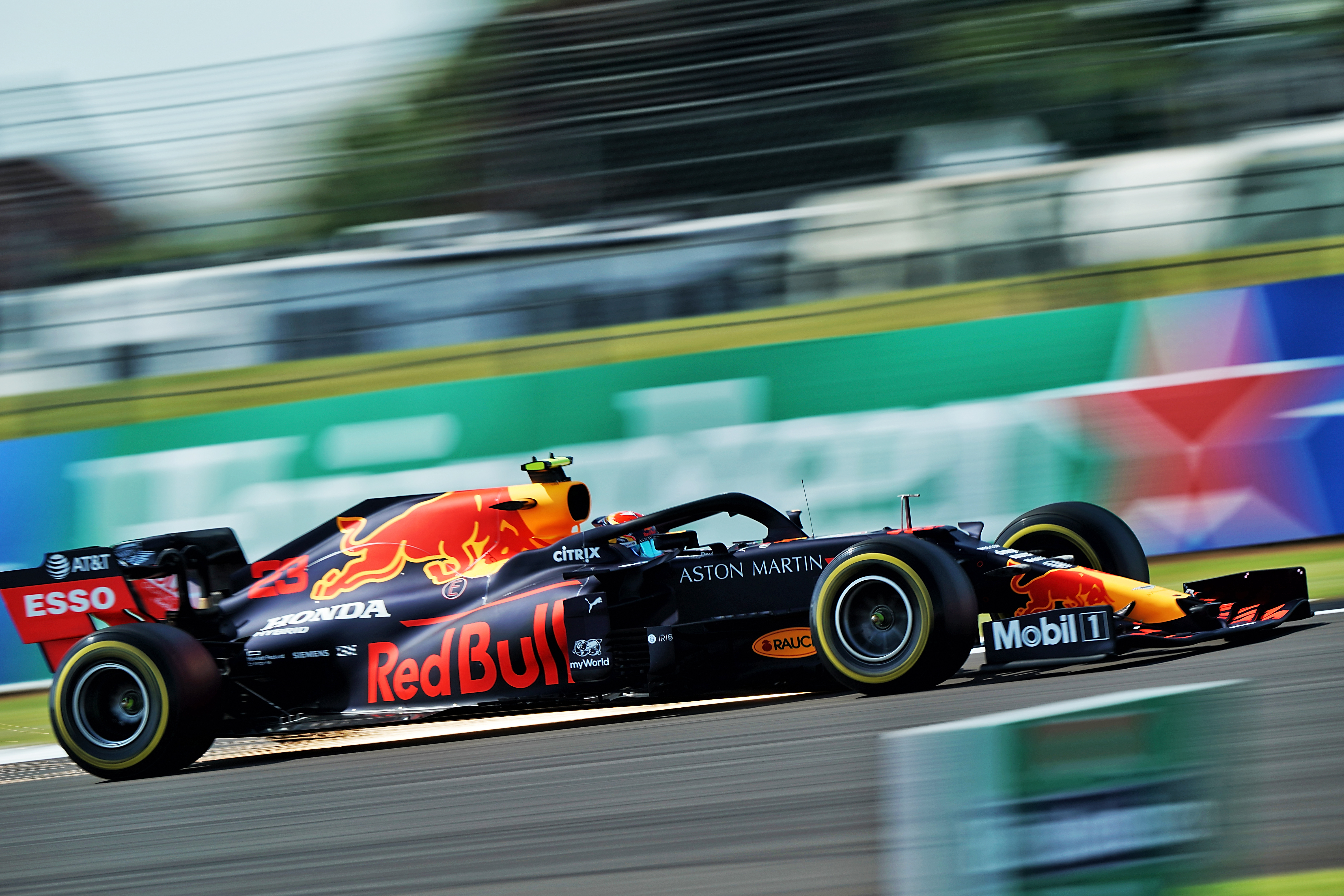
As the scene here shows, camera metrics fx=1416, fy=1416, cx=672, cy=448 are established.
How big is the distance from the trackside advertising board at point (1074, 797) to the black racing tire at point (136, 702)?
4.78 m

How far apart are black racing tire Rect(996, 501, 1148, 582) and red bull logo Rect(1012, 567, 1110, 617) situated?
0.57m

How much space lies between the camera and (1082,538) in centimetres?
602

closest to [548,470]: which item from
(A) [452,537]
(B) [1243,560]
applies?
(A) [452,537]

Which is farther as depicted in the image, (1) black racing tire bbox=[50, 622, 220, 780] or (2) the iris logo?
(2) the iris logo

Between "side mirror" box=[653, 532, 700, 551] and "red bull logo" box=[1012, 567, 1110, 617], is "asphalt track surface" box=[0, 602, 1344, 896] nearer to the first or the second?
"red bull logo" box=[1012, 567, 1110, 617]

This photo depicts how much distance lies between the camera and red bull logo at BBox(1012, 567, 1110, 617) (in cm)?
525

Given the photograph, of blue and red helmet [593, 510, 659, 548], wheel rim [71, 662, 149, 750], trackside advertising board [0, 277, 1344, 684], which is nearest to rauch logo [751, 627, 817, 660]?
blue and red helmet [593, 510, 659, 548]

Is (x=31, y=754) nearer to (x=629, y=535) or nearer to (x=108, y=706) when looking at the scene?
(x=108, y=706)

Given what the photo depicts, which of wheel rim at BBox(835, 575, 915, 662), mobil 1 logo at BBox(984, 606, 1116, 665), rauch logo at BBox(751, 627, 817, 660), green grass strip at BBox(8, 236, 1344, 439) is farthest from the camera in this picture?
green grass strip at BBox(8, 236, 1344, 439)

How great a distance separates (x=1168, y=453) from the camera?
324 inches

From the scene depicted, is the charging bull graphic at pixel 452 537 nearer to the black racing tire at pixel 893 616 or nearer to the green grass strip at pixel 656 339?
the black racing tire at pixel 893 616

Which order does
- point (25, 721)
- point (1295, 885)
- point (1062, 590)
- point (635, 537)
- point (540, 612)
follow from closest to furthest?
point (1295, 885) < point (1062, 590) < point (540, 612) < point (635, 537) < point (25, 721)

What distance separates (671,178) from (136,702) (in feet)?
19.3

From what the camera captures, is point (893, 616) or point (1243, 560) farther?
point (1243, 560)
